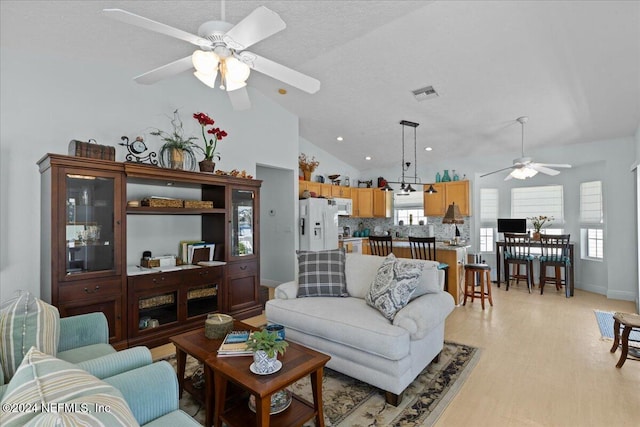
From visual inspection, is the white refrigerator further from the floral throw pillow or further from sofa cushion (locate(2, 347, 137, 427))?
sofa cushion (locate(2, 347, 137, 427))

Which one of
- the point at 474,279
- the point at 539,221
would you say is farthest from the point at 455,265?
the point at 539,221

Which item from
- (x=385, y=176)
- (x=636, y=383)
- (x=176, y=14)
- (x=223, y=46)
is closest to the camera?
(x=223, y=46)

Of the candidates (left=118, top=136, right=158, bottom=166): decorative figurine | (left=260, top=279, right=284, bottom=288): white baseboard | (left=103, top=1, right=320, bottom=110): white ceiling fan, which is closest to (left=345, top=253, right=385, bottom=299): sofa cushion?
(left=103, top=1, right=320, bottom=110): white ceiling fan

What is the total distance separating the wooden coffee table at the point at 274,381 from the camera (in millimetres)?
1651

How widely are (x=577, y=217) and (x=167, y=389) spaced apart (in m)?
6.88

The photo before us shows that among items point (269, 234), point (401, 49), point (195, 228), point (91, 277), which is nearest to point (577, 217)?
point (401, 49)

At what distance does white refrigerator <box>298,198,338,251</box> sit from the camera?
18.1 ft

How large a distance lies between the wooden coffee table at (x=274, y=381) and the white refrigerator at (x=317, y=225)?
140 inches

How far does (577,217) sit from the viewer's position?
5.67 m

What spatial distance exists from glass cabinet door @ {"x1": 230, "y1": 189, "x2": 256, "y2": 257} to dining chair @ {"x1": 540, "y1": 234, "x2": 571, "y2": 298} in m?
4.87

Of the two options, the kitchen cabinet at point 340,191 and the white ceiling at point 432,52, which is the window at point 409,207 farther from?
the white ceiling at point 432,52

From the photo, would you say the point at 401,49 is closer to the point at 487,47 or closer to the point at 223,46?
the point at 487,47

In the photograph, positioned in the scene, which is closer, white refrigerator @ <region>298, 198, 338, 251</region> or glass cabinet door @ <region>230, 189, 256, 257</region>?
glass cabinet door @ <region>230, 189, 256, 257</region>

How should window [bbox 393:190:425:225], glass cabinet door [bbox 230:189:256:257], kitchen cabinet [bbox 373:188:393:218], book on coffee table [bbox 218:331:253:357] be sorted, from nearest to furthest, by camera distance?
book on coffee table [bbox 218:331:253:357] < glass cabinet door [bbox 230:189:256:257] < window [bbox 393:190:425:225] < kitchen cabinet [bbox 373:188:393:218]
